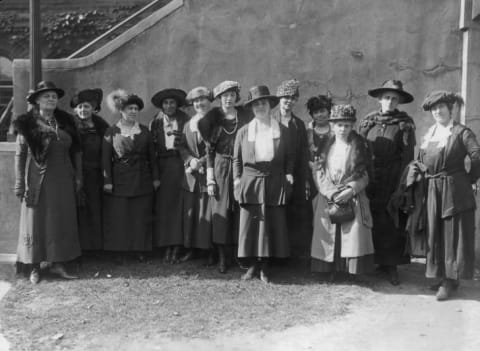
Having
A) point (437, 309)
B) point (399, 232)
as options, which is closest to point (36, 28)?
point (399, 232)

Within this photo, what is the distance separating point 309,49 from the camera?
736 centimetres

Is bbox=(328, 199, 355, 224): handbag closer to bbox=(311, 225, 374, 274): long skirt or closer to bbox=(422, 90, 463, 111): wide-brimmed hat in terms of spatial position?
bbox=(311, 225, 374, 274): long skirt

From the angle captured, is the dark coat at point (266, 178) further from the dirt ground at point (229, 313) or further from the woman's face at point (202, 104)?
the dirt ground at point (229, 313)

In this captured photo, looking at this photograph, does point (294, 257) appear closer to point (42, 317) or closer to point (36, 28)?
point (42, 317)

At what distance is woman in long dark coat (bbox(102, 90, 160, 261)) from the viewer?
255 inches

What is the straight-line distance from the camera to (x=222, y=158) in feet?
21.0

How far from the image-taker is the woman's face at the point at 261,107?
606 cm

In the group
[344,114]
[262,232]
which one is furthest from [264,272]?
[344,114]

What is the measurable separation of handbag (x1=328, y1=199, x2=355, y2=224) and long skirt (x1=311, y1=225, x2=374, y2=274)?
0.41 feet

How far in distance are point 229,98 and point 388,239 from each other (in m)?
2.15

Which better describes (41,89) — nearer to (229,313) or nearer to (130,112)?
(130,112)

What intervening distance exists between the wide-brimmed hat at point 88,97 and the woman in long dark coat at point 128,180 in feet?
0.66

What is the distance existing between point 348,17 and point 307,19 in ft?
1.60

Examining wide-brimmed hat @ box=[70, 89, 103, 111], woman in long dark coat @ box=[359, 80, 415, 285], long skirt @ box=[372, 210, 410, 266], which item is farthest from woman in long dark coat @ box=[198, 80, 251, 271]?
long skirt @ box=[372, 210, 410, 266]
